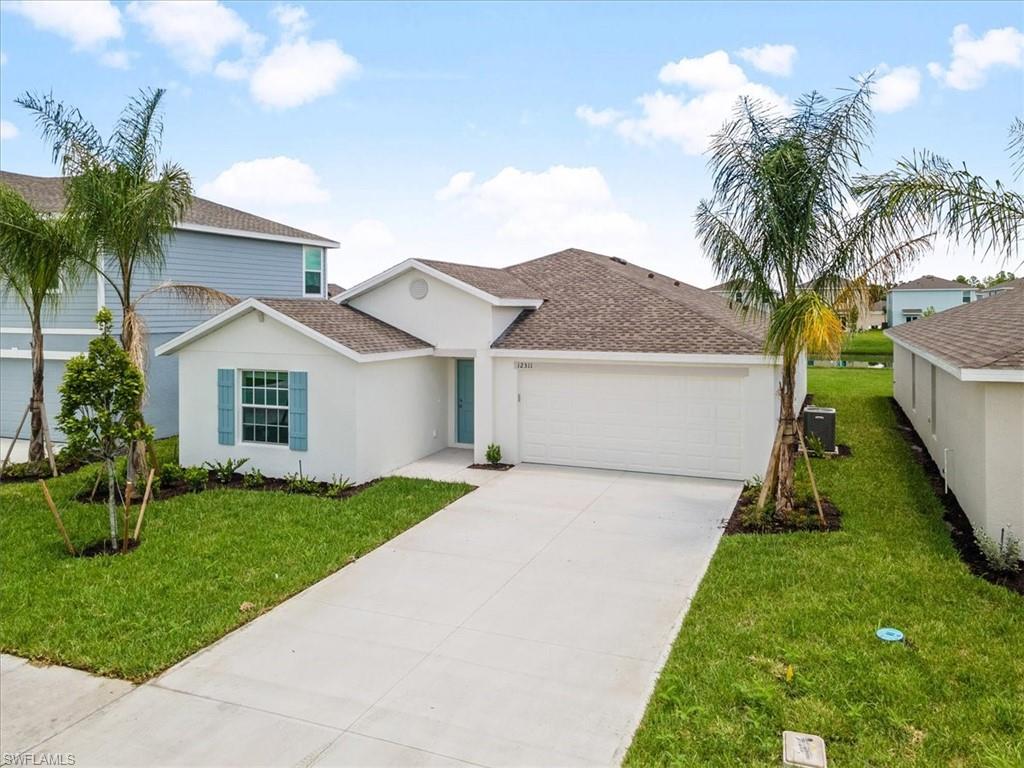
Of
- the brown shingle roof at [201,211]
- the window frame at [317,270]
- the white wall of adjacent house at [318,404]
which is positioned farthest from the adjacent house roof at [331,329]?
the window frame at [317,270]

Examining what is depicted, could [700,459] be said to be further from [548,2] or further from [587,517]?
[548,2]

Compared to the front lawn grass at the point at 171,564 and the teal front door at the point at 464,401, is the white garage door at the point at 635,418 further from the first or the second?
the front lawn grass at the point at 171,564

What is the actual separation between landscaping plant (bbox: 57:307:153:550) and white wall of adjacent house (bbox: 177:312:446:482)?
359 cm

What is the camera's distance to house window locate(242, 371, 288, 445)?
13727 mm

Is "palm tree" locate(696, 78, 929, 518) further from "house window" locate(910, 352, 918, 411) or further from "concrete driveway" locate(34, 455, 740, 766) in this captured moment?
"house window" locate(910, 352, 918, 411)

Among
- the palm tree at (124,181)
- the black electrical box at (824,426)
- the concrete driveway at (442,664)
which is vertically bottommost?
the concrete driveway at (442,664)

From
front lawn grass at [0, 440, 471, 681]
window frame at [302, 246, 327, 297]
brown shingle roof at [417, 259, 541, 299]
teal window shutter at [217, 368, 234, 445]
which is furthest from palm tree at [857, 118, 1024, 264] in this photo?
window frame at [302, 246, 327, 297]

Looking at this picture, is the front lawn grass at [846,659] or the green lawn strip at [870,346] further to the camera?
the green lawn strip at [870,346]

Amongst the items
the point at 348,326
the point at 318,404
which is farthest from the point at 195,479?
the point at 348,326

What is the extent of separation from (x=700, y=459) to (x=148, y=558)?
943 centimetres

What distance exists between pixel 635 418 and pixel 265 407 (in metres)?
7.26

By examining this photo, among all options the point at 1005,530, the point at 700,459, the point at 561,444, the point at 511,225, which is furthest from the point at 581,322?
the point at 511,225

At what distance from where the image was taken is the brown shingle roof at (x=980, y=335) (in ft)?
29.4

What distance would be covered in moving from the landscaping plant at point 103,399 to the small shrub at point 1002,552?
430 inches
